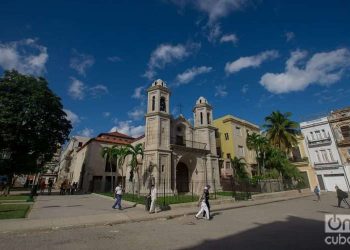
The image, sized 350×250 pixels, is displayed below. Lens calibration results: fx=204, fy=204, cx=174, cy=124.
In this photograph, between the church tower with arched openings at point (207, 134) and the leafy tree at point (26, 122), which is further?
the church tower with arched openings at point (207, 134)

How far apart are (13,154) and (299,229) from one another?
28.6m

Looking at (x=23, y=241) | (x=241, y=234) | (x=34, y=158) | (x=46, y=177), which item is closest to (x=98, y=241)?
(x=23, y=241)

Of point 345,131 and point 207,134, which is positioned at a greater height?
point 345,131

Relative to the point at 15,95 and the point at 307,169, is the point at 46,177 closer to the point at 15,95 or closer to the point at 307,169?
the point at 15,95

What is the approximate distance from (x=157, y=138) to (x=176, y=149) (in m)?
3.25

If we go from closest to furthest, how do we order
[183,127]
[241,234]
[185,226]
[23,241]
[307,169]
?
1. [23,241]
2. [241,234]
3. [185,226]
4. [183,127]
5. [307,169]

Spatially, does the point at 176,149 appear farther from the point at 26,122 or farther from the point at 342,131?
the point at 342,131

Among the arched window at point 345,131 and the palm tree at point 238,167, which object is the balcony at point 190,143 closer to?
the palm tree at point 238,167

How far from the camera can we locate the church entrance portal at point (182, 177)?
1102 inches

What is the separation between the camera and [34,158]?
24.7m

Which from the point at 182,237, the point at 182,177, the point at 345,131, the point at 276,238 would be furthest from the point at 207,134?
the point at 182,237

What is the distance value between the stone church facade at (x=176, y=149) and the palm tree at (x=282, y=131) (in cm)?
1169

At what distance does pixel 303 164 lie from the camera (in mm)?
36719

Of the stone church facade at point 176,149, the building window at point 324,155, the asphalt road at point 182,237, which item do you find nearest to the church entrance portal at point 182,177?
the stone church facade at point 176,149
